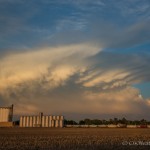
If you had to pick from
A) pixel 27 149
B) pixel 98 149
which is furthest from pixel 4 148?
pixel 98 149

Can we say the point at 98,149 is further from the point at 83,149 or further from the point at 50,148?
the point at 50,148

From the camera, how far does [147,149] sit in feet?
112

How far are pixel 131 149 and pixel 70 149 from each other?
616 centimetres

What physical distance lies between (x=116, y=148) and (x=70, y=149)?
5199mm

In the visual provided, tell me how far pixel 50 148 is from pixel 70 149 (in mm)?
2443

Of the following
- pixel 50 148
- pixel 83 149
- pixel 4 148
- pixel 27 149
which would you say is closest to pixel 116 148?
pixel 83 149

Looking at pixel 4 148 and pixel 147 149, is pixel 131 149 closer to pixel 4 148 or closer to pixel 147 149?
pixel 147 149

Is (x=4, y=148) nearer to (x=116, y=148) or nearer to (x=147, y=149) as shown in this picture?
(x=116, y=148)

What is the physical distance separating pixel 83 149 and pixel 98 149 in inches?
71.2

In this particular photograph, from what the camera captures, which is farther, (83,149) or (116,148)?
(116,148)

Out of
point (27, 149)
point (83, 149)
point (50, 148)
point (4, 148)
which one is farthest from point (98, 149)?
point (4, 148)

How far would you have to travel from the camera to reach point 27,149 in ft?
109

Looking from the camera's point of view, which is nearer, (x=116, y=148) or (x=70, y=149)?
(x=70, y=149)

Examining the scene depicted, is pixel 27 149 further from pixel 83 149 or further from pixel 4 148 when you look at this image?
pixel 83 149
